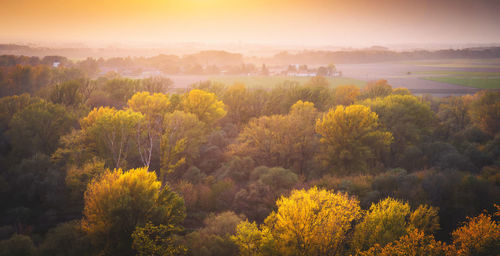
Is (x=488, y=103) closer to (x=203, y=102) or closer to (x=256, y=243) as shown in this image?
(x=203, y=102)

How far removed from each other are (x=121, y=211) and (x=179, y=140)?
2089 centimetres

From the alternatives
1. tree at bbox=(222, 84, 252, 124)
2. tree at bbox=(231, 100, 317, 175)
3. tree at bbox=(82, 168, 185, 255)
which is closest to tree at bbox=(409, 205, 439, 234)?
tree at bbox=(231, 100, 317, 175)

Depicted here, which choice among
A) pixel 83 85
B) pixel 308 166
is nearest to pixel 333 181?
pixel 308 166

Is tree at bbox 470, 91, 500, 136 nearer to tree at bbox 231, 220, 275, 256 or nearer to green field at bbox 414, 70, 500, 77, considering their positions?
green field at bbox 414, 70, 500, 77

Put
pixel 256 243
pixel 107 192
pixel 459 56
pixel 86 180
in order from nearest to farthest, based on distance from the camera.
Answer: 1. pixel 256 243
2. pixel 107 192
3. pixel 86 180
4. pixel 459 56

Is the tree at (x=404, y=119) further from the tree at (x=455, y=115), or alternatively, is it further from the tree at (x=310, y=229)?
the tree at (x=310, y=229)

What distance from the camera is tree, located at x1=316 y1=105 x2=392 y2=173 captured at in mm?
43281

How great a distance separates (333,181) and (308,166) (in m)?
9.28

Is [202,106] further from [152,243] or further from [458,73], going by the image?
[458,73]

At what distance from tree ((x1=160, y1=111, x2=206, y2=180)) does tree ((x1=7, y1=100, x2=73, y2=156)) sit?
18471 mm

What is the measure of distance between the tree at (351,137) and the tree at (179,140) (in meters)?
20.1

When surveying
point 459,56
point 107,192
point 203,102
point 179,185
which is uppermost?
point 459,56

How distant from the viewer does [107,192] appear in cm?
2462

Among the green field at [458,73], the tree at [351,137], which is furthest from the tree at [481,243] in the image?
the green field at [458,73]
